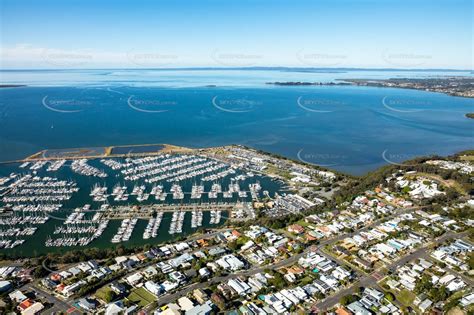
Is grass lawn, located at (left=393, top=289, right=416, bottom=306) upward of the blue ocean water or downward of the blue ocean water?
downward

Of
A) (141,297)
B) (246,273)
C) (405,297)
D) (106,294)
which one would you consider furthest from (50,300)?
(405,297)

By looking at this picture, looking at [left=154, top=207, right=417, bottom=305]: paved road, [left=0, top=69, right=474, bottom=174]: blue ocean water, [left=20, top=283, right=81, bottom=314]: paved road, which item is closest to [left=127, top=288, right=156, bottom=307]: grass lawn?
[left=154, top=207, right=417, bottom=305]: paved road

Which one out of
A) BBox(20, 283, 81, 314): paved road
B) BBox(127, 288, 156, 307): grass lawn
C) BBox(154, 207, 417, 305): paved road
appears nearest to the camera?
BBox(20, 283, 81, 314): paved road

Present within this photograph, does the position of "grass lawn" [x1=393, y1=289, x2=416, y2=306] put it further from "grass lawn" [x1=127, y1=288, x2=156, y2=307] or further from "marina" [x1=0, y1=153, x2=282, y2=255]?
"marina" [x1=0, y1=153, x2=282, y2=255]

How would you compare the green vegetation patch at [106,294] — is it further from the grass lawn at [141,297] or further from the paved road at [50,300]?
the paved road at [50,300]

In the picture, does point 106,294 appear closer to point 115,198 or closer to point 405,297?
point 115,198

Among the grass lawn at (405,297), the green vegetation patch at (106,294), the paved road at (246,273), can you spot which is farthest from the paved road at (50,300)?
the grass lawn at (405,297)

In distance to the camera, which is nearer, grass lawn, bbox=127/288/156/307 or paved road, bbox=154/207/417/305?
grass lawn, bbox=127/288/156/307

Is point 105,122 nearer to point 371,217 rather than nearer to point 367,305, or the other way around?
point 371,217
